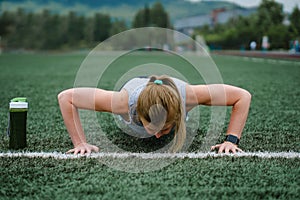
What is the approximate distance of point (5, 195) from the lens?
6.10ft

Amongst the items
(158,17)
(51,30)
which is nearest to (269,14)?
(51,30)

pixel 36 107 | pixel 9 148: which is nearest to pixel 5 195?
pixel 9 148

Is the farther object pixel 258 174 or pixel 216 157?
pixel 216 157

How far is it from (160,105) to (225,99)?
1.99 feet

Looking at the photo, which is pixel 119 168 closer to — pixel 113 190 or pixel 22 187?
pixel 113 190

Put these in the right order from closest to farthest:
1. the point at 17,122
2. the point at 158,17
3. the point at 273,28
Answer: the point at 17,122 < the point at 273,28 < the point at 158,17

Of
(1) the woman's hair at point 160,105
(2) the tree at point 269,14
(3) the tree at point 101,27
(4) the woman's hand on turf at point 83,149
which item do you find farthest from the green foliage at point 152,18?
(1) the woman's hair at point 160,105

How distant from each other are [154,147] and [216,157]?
478 mm

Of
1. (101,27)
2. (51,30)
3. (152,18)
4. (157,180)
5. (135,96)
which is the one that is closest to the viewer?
(157,180)

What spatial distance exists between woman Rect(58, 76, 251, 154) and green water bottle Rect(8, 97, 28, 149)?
0.88 feet

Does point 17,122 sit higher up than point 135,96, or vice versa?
point 135,96

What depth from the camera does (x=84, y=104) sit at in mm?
2527

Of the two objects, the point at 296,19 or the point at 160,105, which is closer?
the point at 160,105

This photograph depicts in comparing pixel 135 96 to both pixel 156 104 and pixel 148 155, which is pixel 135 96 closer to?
pixel 156 104
